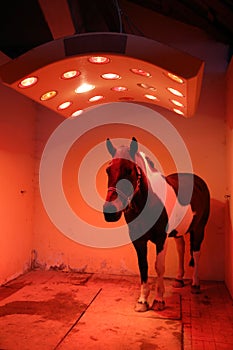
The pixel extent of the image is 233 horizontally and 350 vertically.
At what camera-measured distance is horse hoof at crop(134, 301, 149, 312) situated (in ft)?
10.3

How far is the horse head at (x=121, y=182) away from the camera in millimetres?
2752

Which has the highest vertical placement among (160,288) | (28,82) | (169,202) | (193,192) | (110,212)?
(28,82)

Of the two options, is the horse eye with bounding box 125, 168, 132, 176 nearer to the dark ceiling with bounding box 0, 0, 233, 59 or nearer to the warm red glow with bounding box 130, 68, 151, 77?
the warm red glow with bounding box 130, 68, 151, 77

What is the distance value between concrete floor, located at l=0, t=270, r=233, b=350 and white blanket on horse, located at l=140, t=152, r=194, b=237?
764mm

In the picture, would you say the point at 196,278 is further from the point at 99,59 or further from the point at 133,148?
the point at 99,59

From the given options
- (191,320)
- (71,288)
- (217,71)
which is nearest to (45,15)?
(217,71)

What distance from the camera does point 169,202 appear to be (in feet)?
11.2

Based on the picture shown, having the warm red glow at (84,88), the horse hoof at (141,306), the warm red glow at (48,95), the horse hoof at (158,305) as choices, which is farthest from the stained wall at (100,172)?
the horse hoof at (141,306)

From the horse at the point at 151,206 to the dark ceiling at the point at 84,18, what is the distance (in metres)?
1.29

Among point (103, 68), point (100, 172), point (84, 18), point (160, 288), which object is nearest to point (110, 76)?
point (103, 68)

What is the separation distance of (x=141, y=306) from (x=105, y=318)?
37 cm

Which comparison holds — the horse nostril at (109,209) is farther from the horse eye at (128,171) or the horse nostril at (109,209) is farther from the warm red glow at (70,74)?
the warm red glow at (70,74)

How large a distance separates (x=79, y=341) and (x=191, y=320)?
3.41 ft

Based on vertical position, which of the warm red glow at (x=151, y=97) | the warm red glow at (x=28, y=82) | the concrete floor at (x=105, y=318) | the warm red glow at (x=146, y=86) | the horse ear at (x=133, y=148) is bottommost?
the concrete floor at (x=105, y=318)
